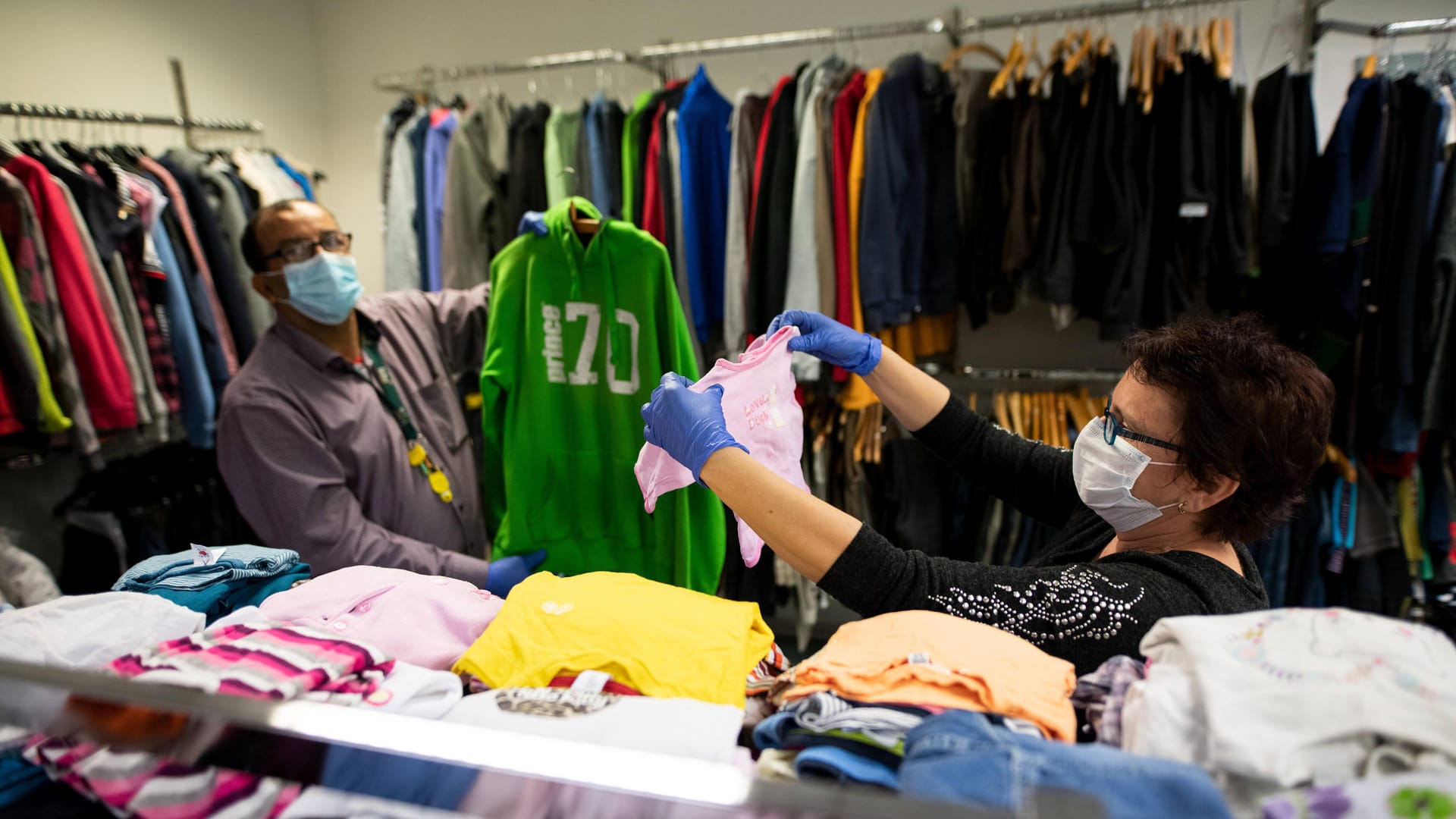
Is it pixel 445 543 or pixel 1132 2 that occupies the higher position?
pixel 1132 2

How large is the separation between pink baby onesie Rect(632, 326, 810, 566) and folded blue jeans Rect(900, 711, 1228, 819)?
0.77 meters

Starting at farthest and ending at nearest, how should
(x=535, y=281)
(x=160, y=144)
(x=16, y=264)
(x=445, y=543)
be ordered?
1. (x=160, y=144)
2. (x=16, y=264)
3. (x=445, y=543)
4. (x=535, y=281)

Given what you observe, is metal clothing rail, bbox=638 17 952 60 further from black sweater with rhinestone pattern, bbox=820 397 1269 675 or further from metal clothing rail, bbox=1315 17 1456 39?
black sweater with rhinestone pattern, bbox=820 397 1269 675

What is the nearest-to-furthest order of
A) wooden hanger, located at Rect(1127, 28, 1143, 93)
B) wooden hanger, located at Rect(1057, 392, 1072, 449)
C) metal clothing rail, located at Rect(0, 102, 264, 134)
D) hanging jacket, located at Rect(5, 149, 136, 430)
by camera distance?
hanging jacket, located at Rect(5, 149, 136, 430) → wooden hanger, located at Rect(1127, 28, 1143, 93) → metal clothing rail, located at Rect(0, 102, 264, 134) → wooden hanger, located at Rect(1057, 392, 1072, 449)

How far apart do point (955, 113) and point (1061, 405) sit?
118 centimetres

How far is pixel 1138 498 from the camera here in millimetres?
1291

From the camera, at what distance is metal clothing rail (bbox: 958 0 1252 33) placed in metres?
2.64

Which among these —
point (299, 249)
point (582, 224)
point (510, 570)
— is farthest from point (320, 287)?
point (510, 570)

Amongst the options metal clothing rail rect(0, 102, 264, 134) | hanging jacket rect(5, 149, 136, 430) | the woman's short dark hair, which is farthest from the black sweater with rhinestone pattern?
metal clothing rail rect(0, 102, 264, 134)

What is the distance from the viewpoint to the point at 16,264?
8.00 ft

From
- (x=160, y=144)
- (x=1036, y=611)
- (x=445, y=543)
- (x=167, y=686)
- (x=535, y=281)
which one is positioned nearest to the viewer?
(x=167, y=686)

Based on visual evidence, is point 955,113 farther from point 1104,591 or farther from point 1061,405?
point 1104,591

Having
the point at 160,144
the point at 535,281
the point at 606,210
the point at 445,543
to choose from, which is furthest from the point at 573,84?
the point at 445,543

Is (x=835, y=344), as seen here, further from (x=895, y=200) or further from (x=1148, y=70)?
(x=1148, y=70)
